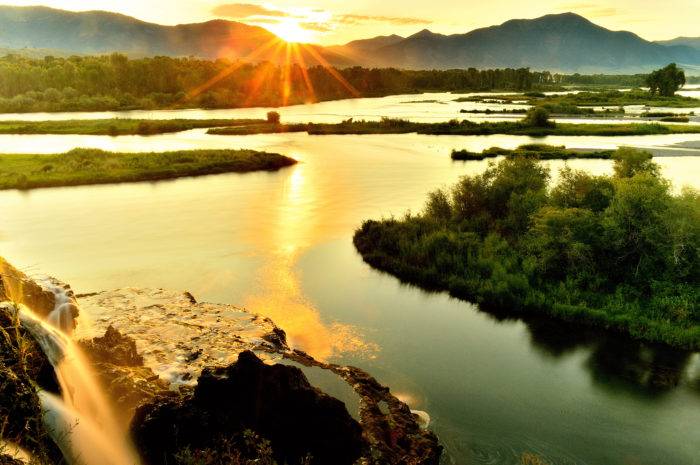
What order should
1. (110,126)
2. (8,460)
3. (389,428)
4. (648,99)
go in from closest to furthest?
(8,460)
(389,428)
(110,126)
(648,99)

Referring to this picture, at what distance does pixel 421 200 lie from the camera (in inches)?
1992

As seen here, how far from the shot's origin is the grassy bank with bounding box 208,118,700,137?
312 feet

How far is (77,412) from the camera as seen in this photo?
13969 mm

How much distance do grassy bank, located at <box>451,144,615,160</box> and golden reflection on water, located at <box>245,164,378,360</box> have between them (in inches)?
1218

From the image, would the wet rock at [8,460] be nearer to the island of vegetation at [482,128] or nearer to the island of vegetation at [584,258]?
the island of vegetation at [584,258]

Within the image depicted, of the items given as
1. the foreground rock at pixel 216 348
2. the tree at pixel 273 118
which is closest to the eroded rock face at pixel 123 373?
the foreground rock at pixel 216 348

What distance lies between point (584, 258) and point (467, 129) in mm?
75957

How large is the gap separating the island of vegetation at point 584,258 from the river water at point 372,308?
124 cm

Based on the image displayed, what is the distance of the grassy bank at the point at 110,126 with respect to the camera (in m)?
98.2

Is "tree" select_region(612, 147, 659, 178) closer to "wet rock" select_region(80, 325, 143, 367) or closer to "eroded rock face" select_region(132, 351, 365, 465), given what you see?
"eroded rock face" select_region(132, 351, 365, 465)

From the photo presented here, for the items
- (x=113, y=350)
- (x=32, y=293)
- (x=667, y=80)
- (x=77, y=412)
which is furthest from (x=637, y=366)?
(x=667, y=80)

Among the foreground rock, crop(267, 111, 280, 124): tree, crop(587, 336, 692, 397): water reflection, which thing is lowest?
crop(587, 336, 692, 397): water reflection

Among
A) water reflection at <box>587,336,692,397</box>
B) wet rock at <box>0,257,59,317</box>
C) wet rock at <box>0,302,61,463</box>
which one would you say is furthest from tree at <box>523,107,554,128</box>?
wet rock at <box>0,302,61,463</box>

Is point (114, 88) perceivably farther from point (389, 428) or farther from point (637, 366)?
point (637, 366)
